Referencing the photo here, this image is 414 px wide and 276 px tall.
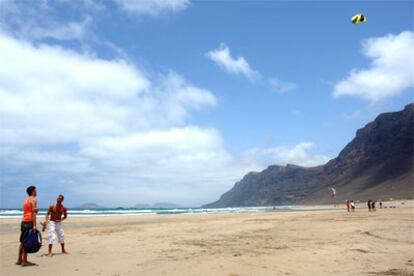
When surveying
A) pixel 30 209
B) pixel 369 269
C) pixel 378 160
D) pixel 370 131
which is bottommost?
pixel 369 269

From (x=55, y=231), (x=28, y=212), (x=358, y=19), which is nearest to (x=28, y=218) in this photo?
(x=28, y=212)

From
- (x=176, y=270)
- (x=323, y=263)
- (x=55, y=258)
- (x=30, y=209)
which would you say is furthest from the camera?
(x=55, y=258)

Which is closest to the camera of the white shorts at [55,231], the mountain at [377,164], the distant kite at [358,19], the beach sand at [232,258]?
the beach sand at [232,258]

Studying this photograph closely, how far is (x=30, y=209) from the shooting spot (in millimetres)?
10773

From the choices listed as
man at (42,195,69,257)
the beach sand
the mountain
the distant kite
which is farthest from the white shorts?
the mountain

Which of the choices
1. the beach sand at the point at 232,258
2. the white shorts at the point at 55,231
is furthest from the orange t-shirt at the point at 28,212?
the white shorts at the point at 55,231

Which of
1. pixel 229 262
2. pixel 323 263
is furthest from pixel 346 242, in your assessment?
pixel 229 262

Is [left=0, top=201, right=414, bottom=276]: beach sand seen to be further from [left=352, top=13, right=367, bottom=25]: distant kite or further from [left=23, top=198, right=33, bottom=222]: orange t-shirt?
[left=352, top=13, right=367, bottom=25]: distant kite

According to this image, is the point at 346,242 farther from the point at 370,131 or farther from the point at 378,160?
the point at 370,131

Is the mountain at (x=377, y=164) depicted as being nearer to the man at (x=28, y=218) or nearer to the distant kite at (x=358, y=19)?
the distant kite at (x=358, y=19)

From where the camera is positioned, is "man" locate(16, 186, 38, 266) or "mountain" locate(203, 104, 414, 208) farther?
"mountain" locate(203, 104, 414, 208)

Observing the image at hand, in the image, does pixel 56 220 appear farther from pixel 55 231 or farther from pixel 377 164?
pixel 377 164

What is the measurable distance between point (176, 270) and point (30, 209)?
4.39 meters

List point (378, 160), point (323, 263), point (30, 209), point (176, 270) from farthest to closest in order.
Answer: point (378, 160) → point (30, 209) → point (323, 263) → point (176, 270)
